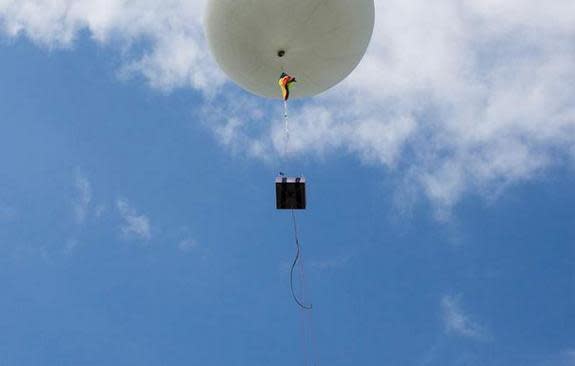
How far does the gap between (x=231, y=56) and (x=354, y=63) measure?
3.13 meters

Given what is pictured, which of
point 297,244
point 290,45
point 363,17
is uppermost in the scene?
point 363,17

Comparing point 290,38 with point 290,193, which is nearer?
point 290,193

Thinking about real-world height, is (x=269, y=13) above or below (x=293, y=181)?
above

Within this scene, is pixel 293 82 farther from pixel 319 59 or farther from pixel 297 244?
pixel 297 244

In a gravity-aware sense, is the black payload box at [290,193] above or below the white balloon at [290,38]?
below

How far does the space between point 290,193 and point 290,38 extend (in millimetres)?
3527

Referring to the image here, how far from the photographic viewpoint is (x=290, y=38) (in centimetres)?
1543

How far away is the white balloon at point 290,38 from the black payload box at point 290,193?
288cm

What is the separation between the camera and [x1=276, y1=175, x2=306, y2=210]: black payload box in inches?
595

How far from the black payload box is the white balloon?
2.88m

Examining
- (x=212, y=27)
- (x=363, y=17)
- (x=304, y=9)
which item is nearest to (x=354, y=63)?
(x=363, y=17)

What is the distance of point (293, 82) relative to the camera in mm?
16578

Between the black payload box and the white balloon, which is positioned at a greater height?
the white balloon

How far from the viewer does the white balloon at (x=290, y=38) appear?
15.2 metres
